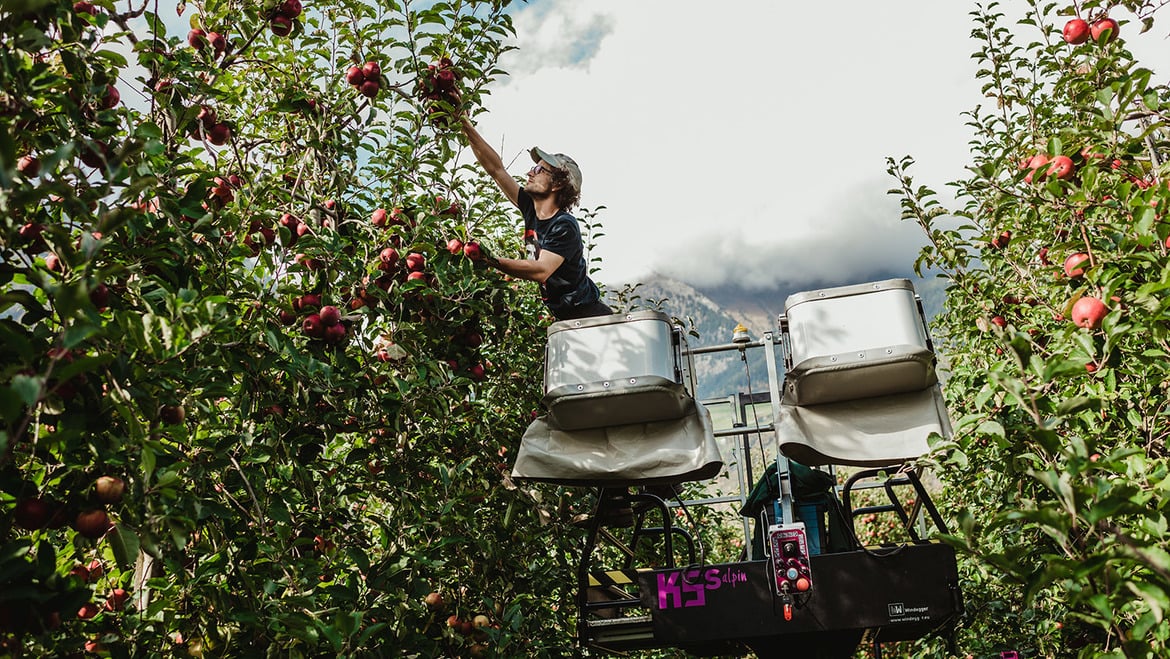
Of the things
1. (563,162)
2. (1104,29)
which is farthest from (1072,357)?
(563,162)

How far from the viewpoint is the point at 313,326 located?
212 centimetres

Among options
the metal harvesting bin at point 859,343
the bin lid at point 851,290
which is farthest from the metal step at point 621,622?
the bin lid at point 851,290

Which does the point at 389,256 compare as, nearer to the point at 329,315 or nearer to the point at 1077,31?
the point at 329,315

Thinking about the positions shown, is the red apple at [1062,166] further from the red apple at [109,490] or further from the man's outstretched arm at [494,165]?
the red apple at [109,490]

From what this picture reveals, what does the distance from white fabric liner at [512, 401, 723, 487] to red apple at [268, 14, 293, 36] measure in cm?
149

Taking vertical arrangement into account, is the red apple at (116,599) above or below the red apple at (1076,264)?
below

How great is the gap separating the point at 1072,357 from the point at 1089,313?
207 mm

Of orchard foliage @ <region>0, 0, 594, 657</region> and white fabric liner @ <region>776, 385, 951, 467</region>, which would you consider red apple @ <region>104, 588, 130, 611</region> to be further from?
white fabric liner @ <region>776, 385, 951, 467</region>

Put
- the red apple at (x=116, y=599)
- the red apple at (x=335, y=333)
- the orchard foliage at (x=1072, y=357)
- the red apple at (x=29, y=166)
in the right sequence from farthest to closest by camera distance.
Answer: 1. the red apple at (x=335, y=333)
2. the red apple at (x=116, y=599)
3. the red apple at (x=29, y=166)
4. the orchard foliage at (x=1072, y=357)

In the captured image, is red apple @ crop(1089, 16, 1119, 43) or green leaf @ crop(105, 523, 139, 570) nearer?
green leaf @ crop(105, 523, 139, 570)

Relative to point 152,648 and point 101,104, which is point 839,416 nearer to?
point 152,648

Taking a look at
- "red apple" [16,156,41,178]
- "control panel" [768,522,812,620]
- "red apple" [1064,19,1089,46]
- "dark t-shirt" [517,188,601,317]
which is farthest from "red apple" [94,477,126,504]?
"red apple" [1064,19,1089,46]

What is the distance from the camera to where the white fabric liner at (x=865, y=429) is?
8.04ft

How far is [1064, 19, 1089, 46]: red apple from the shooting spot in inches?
107
